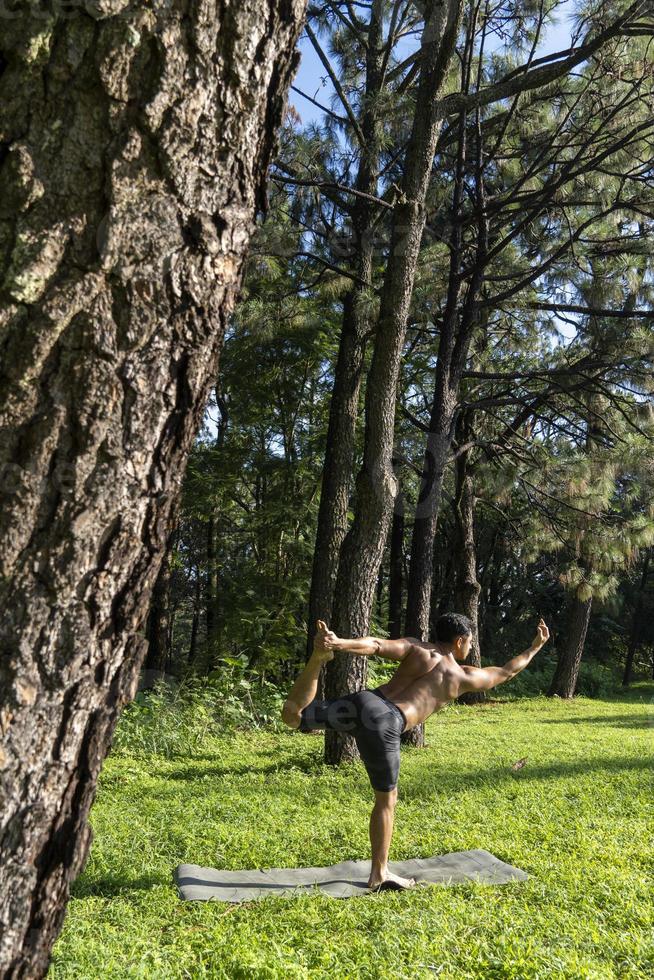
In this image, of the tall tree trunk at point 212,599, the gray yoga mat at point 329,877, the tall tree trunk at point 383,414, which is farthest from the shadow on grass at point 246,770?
the tall tree trunk at point 212,599

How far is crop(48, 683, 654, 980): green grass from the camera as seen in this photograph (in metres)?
3.79

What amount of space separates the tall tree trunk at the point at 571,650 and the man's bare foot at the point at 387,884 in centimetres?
1448

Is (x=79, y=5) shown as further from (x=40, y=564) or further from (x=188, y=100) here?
(x=40, y=564)

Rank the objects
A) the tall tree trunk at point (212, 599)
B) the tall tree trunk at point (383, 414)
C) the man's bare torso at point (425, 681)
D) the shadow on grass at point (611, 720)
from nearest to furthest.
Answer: the man's bare torso at point (425, 681), the tall tree trunk at point (383, 414), the shadow on grass at point (611, 720), the tall tree trunk at point (212, 599)

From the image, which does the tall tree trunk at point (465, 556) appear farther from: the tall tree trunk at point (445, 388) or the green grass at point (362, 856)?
the green grass at point (362, 856)

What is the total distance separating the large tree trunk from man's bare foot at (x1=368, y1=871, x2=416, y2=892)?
3.72 metres

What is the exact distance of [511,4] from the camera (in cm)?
970

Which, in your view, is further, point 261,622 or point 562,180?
point 261,622

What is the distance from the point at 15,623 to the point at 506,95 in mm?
8791

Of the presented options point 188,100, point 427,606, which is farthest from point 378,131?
point 188,100

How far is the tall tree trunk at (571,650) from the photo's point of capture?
735 inches

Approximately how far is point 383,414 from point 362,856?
179 inches

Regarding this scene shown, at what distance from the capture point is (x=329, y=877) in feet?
16.6

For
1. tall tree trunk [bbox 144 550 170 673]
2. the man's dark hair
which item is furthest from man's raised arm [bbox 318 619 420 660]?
tall tree trunk [bbox 144 550 170 673]
